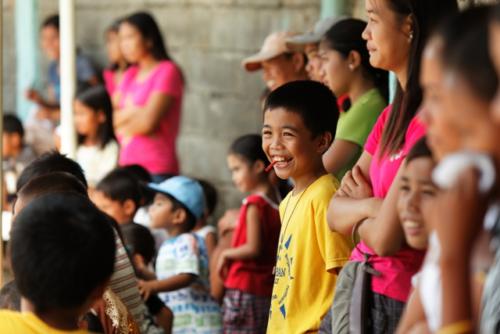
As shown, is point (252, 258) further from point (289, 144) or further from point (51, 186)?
point (51, 186)

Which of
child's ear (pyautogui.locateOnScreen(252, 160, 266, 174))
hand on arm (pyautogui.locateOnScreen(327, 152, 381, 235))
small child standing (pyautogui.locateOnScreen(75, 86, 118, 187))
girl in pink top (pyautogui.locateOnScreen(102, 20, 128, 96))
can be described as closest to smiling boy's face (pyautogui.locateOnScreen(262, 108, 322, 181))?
hand on arm (pyautogui.locateOnScreen(327, 152, 381, 235))

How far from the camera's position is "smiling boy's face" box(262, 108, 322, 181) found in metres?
4.48

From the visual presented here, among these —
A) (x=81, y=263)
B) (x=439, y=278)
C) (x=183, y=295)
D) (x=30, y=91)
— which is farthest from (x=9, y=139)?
(x=439, y=278)

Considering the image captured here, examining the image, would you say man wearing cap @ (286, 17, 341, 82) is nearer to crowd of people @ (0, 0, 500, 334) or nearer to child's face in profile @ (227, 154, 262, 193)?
crowd of people @ (0, 0, 500, 334)

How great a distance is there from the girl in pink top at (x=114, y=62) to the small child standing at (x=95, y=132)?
165 cm

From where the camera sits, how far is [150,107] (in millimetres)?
7910

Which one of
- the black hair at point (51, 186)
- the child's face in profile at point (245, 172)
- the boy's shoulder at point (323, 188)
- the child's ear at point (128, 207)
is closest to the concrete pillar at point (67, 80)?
the child's ear at point (128, 207)

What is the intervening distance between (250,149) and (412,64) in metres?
2.71

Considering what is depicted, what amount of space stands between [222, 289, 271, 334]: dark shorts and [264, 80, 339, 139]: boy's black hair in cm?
189

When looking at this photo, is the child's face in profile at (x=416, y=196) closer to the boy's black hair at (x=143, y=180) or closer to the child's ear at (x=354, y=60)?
the child's ear at (x=354, y=60)

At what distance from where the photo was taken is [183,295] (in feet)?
21.0

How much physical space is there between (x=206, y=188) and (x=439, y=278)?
4.84 m

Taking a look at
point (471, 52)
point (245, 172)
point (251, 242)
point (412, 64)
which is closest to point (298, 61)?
point (245, 172)

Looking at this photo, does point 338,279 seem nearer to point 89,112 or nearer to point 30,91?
point 89,112
